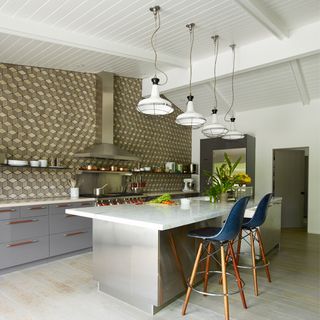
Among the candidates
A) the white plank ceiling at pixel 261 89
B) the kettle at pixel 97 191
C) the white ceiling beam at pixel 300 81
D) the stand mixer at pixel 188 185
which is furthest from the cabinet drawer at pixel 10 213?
the white ceiling beam at pixel 300 81

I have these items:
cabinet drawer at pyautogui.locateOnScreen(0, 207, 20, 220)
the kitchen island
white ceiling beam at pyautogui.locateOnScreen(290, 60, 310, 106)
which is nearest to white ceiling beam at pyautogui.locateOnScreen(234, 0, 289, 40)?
white ceiling beam at pyautogui.locateOnScreen(290, 60, 310, 106)

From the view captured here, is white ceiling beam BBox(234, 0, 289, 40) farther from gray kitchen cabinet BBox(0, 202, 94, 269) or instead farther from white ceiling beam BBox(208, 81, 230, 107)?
gray kitchen cabinet BBox(0, 202, 94, 269)

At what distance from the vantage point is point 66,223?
13.9ft

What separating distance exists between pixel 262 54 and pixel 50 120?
3.72m

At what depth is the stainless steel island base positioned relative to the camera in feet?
8.19

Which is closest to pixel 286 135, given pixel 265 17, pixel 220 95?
pixel 220 95

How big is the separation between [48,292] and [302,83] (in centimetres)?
569

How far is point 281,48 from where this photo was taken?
4.21m

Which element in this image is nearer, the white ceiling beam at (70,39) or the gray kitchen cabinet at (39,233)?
→ the white ceiling beam at (70,39)

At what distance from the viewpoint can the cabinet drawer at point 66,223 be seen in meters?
4.09

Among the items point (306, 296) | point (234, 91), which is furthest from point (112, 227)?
point (234, 91)

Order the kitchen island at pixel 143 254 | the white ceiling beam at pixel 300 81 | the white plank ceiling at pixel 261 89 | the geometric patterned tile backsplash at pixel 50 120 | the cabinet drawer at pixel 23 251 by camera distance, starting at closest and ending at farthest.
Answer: the kitchen island at pixel 143 254, the cabinet drawer at pixel 23 251, the geometric patterned tile backsplash at pixel 50 120, the white ceiling beam at pixel 300 81, the white plank ceiling at pixel 261 89

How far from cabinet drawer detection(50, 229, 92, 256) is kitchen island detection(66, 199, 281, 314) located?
137cm

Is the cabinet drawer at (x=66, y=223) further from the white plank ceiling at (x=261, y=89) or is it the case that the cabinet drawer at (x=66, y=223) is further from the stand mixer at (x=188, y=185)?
Result: the white plank ceiling at (x=261, y=89)
